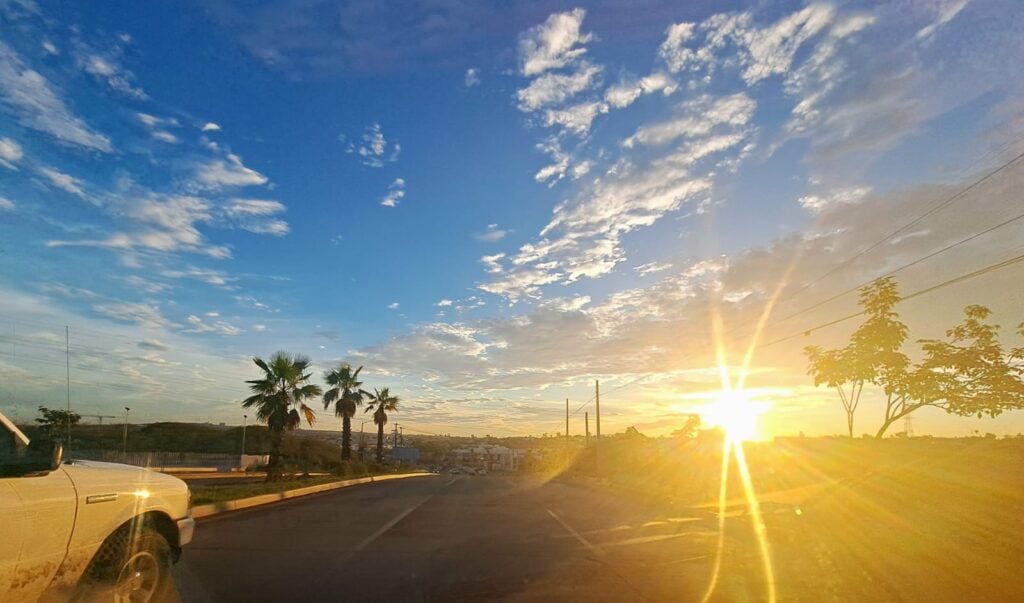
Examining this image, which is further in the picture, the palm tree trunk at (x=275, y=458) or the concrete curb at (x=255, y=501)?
the palm tree trunk at (x=275, y=458)

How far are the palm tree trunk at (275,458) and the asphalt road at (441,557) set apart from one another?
1514cm

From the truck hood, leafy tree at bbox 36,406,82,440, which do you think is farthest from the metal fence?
the truck hood

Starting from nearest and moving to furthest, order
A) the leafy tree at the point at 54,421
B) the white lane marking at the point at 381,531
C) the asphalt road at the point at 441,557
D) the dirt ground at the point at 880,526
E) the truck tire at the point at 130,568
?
the truck tire at the point at 130,568 → the asphalt road at the point at 441,557 → the dirt ground at the point at 880,526 → the white lane marking at the point at 381,531 → the leafy tree at the point at 54,421

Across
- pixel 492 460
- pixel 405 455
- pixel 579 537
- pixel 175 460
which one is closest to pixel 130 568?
pixel 579 537

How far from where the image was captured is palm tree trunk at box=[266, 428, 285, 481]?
30550mm

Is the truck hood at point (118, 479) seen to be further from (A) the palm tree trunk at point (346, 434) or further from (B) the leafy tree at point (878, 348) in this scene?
(A) the palm tree trunk at point (346, 434)

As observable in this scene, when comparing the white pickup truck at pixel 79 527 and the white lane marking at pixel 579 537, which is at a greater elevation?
the white pickup truck at pixel 79 527

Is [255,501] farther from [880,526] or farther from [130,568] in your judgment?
[880,526]

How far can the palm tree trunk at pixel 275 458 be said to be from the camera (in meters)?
30.5

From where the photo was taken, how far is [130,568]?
17.6ft

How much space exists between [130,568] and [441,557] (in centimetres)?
498

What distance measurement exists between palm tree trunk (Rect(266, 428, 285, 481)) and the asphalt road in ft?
49.7

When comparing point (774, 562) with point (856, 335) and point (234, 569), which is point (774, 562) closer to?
point (234, 569)

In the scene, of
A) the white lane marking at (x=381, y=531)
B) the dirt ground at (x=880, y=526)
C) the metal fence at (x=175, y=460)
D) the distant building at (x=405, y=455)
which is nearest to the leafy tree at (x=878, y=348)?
the dirt ground at (x=880, y=526)
